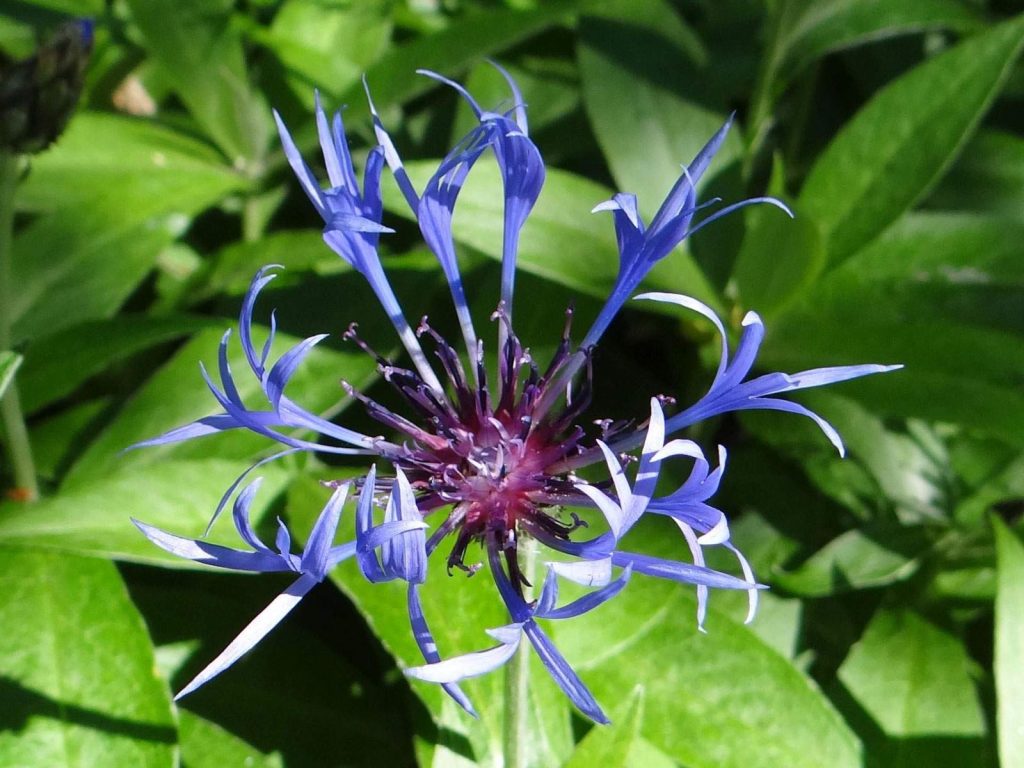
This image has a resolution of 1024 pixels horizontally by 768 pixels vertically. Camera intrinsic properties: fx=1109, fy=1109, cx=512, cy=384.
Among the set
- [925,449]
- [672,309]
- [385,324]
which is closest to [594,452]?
[672,309]

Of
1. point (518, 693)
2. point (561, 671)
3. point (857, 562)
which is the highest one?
point (561, 671)

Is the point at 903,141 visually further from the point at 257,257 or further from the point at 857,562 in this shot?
the point at 257,257

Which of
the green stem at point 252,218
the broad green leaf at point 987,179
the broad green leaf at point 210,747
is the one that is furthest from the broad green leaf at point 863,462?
the green stem at point 252,218

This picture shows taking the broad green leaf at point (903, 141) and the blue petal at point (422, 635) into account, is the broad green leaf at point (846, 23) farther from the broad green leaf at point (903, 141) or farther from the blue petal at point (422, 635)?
the blue petal at point (422, 635)

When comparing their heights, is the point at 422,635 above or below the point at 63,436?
above

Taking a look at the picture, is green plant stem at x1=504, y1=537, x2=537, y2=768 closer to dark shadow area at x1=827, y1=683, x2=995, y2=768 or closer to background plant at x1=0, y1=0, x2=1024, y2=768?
background plant at x1=0, y1=0, x2=1024, y2=768

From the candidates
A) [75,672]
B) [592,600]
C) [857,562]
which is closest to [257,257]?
[75,672]

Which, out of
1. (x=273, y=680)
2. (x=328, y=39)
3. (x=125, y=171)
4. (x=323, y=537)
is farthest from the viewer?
(x=328, y=39)

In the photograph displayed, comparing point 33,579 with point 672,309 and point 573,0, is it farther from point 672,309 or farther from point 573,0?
point 573,0
